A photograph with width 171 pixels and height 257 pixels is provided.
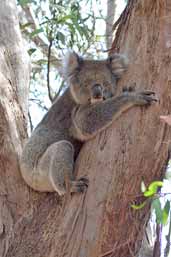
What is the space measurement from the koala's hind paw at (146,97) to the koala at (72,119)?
0.09 feet

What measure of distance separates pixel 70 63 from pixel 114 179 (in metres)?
1.37

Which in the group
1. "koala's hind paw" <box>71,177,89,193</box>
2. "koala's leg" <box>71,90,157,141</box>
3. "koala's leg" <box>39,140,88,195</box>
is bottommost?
"koala's leg" <box>39,140,88,195</box>

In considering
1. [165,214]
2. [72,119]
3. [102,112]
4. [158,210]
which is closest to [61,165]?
[102,112]

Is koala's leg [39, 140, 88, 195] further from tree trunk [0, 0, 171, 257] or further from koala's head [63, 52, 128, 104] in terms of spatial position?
koala's head [63, 52, 128, 104]

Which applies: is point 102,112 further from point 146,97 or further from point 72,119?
point 146,97

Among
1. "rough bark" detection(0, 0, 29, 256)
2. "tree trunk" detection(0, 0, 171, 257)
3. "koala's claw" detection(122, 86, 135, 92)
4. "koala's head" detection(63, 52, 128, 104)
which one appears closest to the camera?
"tree trunk" detection(0, 0, 171, 257)

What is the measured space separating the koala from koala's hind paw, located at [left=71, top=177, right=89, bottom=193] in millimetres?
109

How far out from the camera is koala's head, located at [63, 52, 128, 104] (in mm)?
3492

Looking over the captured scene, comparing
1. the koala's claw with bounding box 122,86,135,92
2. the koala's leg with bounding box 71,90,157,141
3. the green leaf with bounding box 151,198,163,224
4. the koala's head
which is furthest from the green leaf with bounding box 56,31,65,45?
the green leaf with bounding box 151,198,163,224

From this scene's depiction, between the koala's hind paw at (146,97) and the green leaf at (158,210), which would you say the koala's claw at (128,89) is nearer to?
the koala's hind paw at (146,97)

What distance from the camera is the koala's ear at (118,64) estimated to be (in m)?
3.04

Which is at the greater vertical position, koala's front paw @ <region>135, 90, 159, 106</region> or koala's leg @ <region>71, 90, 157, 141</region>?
koala's front paw @ <region>135, 90, 159, 106</region>

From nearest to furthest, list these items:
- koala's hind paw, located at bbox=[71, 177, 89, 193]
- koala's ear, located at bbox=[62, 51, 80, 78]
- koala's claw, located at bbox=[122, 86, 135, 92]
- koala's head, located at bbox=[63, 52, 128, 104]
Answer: koala's hind paw, located at bbox=[71, 177, 89, 193] → koala's claw, located at bbox=[122, 86, 135, 92] → koala's head, located at bbox=[63, 52, 128, 104] → koala's ear, located at bbox=[62, 51, 80, 78]

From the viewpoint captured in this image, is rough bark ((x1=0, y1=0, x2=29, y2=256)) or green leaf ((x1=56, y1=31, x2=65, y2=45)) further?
green leaf ((x1=56, y1=31, x2=65, y2=45))
